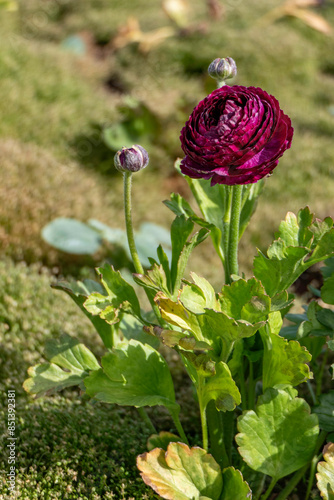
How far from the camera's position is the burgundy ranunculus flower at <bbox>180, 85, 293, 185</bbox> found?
98 cm

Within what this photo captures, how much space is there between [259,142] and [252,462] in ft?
2.12

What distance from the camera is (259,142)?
98 cm

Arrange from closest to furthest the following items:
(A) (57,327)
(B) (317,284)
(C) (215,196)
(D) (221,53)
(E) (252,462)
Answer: (E) (252,462)
(C) (215,196)
(A) (57,327)
(B) (317,284)
(D) (221,53)

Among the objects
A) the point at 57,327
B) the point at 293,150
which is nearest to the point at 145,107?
the point at 293,150

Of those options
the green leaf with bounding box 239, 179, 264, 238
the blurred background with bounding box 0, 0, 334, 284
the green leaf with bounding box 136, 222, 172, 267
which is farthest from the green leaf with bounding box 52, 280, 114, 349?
the blurred background with bounding box 0, 0, 334, 284

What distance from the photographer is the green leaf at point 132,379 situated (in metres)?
1.15

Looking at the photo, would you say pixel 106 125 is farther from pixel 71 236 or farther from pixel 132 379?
pixel 132 379

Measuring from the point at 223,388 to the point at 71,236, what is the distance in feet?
5.16

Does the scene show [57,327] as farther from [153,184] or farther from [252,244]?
[153,184]

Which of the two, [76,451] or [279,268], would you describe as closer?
[279,268]

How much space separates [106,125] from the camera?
377 cm

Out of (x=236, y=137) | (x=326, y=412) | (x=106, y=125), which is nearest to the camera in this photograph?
(x=236, y=137)

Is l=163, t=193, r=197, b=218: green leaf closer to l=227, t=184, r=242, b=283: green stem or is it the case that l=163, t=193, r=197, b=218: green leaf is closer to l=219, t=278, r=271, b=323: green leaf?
l=227, t=184, r=242, b=283: green stem

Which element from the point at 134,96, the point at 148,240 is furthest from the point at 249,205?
the point at 134,96
